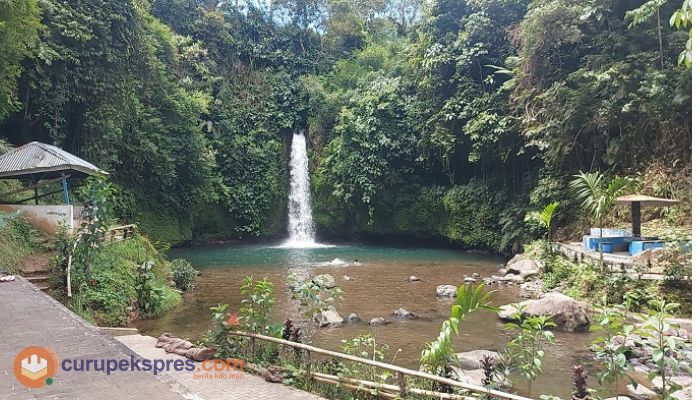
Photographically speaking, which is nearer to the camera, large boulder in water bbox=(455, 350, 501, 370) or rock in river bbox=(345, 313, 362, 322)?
large boulder in water bbox=(455, 350, 501, 370)

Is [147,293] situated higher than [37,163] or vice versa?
[37,163]

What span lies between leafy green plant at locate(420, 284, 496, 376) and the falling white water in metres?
19.9

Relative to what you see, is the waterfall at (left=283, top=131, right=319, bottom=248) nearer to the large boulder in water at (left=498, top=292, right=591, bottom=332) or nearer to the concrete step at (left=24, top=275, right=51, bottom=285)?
the concrete step at (left=24, top=275, right=51, bottom=285)

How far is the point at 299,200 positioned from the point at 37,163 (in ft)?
49.6

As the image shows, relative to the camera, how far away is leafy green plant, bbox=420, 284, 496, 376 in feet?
14.9

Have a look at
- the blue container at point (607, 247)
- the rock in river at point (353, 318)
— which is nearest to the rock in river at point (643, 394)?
the rock in river at point (353, 318)

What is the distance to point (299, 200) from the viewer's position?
26000 millimetres

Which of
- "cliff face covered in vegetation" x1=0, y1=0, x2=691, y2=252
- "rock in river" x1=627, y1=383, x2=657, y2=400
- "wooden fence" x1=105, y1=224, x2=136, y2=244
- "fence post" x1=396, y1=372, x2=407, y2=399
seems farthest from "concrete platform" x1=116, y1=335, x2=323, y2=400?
"cliff face covered in vegetation" x1=0, y1=0, x2=691, y2=252

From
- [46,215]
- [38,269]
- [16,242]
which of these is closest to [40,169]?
[46,215]

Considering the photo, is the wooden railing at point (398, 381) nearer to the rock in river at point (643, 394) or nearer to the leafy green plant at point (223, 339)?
the leafy green plant at point (223, 339)

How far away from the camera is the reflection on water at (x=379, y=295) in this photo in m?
8.02

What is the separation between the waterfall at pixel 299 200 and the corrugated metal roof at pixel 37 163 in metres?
13.8

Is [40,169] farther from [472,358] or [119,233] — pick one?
[472,358]

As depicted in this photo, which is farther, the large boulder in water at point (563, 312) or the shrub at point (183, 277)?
the shrub at point (183, 277)
